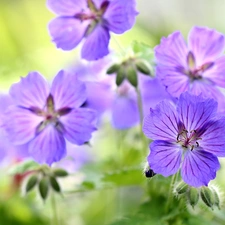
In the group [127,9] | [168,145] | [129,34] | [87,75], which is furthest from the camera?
[129,34]

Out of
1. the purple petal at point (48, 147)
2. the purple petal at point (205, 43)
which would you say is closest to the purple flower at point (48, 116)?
the purple petal at point (48, 147)

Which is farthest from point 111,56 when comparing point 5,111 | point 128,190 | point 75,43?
point 128,190

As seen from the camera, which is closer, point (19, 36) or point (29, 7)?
point (19, 36)

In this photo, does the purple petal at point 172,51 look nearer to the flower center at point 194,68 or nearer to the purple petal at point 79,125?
the flower center at point 194,68

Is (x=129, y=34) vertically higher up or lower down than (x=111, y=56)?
higher up

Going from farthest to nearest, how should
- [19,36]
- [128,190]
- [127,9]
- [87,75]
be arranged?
[19,36] → [128,190] → [87,75] → [127,9]

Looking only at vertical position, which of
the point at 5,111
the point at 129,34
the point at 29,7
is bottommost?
the point at 5,111

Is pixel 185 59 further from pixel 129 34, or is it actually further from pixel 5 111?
pixel 129 34

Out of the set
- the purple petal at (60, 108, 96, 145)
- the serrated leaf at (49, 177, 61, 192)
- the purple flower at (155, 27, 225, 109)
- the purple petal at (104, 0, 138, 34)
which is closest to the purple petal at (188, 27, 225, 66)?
the purple flower at (155, 27, 225, 109)
